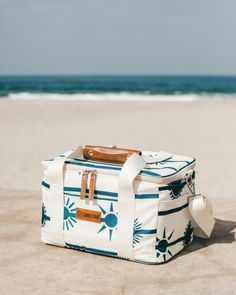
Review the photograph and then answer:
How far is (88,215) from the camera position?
10.1ft

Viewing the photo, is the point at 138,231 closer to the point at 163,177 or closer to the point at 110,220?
the point at 110,220

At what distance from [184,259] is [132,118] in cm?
1146

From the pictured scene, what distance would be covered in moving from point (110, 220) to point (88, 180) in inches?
10.0

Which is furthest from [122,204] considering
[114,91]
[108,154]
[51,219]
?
[114,91]

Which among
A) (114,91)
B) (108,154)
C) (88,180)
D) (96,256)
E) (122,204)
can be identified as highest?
(108,154)

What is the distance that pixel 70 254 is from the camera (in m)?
3.17

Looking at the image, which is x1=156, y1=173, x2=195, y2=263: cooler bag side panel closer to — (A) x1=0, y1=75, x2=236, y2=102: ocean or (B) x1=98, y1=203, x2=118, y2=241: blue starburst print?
(B) x1=98, y1=203, x2=118, y2=241: blue starburst print

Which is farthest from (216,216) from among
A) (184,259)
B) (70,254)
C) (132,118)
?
(132,118)

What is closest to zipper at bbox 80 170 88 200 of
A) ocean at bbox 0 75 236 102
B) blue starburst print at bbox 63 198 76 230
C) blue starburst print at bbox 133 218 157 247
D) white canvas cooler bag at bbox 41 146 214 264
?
white canvas cooler bag at bbox 41 146 214 264

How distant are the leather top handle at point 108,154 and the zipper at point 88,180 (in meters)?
0.18

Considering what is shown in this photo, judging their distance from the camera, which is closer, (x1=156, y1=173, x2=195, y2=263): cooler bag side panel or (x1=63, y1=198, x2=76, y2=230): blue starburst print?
(x1=156, y1=173, x2=195, y2=263): cooler bag side panel

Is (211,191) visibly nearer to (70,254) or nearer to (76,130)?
(70,254)

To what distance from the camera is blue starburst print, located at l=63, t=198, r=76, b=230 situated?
10.3ft

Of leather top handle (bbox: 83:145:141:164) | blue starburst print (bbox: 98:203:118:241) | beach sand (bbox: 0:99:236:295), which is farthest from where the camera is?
leather top handle (bbox: 83:145:141:164)
